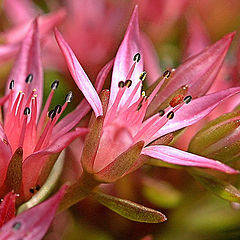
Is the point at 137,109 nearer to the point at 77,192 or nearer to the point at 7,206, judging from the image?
the point at 77,192

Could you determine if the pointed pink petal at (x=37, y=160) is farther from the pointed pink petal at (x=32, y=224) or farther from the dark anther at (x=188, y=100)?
the dark anther at (x=188, y=100)

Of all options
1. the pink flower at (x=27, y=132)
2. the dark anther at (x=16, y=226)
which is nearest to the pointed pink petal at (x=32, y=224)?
the dark anther at (x=16, y=226)

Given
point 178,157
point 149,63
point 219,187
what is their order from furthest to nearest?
point 149,63 < point 219,187 < point 178,157

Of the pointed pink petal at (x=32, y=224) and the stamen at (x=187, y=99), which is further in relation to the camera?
the stamen at (x=187, y=99)

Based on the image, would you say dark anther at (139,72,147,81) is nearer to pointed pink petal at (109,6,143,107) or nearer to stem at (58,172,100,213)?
pointed pink petal at (109,6,143,107)

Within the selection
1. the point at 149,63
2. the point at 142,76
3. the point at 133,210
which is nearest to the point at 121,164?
the point at 133,210

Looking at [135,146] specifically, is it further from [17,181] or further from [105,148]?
[17,181]
